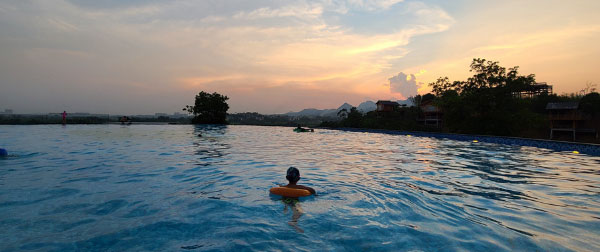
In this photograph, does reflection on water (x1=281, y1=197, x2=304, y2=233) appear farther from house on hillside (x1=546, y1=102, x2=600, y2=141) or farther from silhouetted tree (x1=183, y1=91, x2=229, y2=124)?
silhouetted tree (x1=183, y1=91, x2=229, y2=124)

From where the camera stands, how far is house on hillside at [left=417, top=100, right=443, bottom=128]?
39844 mm

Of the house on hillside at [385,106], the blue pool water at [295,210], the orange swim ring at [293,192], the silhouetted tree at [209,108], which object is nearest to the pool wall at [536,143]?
the blue pool water at [295,210]

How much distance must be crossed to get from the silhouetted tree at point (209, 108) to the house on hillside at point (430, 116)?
102ft

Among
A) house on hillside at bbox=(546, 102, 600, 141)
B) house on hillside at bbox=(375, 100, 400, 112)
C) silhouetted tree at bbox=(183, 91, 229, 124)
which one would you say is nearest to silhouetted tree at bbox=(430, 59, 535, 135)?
house on hillside at bbox=(546, 102, 600, 141)

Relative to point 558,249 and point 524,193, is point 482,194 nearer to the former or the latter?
point 524,193

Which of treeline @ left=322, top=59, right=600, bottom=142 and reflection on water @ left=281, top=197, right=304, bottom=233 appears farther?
treeline @ left=322, top=59, right=600, bottom=142

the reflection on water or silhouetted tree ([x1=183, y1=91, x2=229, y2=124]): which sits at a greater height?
silhouetted tree ([x1=183, y1=91, x2=229, y2=124])

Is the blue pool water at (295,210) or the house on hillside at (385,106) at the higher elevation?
the house on hillside at (385,106)

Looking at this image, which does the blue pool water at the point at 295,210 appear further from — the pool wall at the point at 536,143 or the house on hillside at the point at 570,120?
the house on hillside at the point at 570,120

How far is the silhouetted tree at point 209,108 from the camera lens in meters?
44.1

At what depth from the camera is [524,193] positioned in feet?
20.6

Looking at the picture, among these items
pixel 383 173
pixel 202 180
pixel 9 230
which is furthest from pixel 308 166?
pixel 9 230

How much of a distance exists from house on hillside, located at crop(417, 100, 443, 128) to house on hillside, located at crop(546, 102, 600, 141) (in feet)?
40.4

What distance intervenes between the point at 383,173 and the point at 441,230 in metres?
4.36
